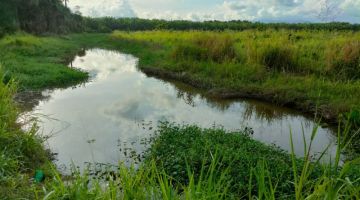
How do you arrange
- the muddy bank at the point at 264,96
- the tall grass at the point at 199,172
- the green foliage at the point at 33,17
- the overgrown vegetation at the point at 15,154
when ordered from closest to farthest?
the tall grass at the point at 199,172 < the overgrown vegetation at the point at 15,154 < the muddy bank at the point at 264,96 < the green foliage at the point at 33,17

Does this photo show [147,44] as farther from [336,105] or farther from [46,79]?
[336,105]

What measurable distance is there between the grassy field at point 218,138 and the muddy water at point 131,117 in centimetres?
63

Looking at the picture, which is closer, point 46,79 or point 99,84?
point 46,79

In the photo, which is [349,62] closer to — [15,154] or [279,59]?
[279,59]

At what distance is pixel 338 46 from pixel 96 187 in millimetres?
11262

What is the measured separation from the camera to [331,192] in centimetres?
189

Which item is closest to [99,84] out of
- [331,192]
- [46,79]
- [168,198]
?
[46,79]

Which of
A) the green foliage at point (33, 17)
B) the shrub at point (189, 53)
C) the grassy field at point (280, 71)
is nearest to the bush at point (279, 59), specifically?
the grassy field at point (280, 71)

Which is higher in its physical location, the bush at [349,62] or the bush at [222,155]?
the bush at [349,62]

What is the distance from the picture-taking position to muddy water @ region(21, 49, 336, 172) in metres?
6.78

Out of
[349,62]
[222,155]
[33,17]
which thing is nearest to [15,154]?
[222,155]

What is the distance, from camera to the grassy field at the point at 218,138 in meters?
2.90

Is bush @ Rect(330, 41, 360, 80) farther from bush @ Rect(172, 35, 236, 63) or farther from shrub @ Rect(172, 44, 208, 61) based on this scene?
shrub @ Rect(172, 44, 208, 61)

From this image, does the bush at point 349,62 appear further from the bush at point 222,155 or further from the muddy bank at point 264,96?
the bush at point 222,155
